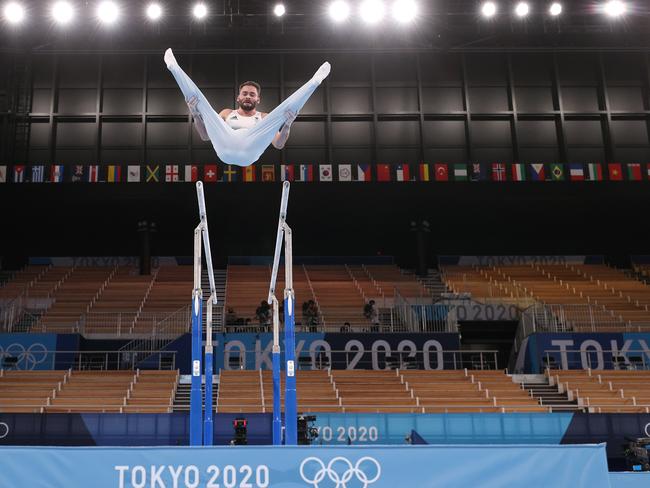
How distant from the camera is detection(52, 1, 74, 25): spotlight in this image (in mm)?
22086

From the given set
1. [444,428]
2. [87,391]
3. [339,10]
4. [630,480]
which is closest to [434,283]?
[339,10]

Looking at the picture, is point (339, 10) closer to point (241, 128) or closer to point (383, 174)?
point (383, 174)

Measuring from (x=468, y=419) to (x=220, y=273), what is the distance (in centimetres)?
1457

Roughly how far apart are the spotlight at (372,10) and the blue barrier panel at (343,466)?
783 inches

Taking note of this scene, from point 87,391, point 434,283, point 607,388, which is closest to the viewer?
point 87,391

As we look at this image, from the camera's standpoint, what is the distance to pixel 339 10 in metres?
23.2

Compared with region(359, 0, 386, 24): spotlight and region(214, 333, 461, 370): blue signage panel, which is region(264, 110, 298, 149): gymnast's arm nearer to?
region(214, 333, 461, 370): blue signage panel

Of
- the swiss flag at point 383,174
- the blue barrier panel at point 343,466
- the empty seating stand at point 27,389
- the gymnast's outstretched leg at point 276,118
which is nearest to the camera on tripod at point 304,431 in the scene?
the empty seating stand at point 27,389

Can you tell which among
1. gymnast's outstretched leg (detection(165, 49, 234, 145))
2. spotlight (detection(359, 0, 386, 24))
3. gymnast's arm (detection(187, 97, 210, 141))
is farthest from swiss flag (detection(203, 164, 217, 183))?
gymnast's outstretched leg (detection(165, 49, 234, 145))

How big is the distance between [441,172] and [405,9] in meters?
5.44

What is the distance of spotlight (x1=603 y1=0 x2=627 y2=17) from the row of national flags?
4.94 m

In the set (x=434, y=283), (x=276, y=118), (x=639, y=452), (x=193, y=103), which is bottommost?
(x=639, y=452)

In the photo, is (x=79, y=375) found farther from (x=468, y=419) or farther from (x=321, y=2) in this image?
(x=321, y=2)

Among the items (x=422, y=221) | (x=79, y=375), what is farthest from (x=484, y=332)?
(x=79, y=375)
